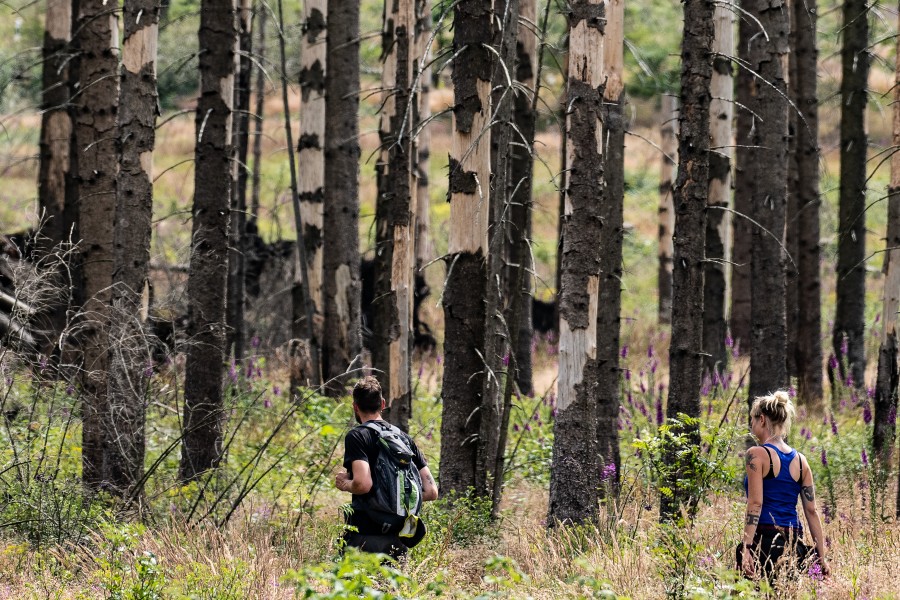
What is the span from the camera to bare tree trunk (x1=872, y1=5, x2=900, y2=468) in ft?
29.1

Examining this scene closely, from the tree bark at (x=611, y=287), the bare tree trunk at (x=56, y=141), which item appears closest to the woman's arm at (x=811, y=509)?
the tree bark at (x=611, y=287)

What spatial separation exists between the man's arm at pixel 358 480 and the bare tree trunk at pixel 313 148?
7.80 meters

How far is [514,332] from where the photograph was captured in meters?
9.12

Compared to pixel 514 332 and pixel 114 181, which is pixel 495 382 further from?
pixel 114 181

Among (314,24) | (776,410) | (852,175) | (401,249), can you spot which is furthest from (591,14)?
(852,175)

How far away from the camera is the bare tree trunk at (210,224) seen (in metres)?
9.16

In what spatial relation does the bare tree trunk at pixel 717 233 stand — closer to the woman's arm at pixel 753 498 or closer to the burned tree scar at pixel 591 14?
the burned tree scar at pixel 591 14

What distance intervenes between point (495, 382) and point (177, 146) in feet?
116

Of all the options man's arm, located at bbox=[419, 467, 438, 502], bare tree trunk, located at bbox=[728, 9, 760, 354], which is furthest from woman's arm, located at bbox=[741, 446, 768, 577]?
bare tree trunk, located at bbox=[728, 9, 760, 354]

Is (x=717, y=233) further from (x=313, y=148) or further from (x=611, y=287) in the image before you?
(x=313, y=148)

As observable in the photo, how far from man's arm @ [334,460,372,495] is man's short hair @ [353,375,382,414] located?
332 millimetres

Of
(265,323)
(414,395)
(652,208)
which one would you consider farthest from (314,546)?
(652,208)

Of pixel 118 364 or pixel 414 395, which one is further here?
pixel 414 395

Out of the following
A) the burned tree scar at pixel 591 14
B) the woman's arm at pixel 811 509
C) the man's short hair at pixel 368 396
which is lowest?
the woman's arm at pixel 811 509
